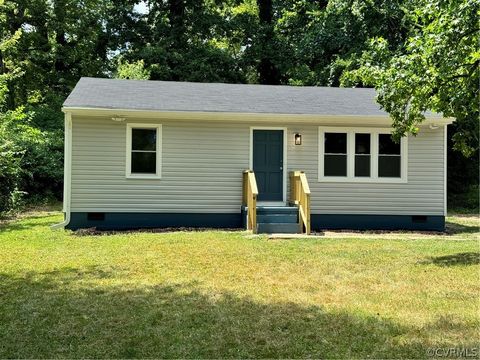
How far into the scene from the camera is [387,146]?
11.2 meters

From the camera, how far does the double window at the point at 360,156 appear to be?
1106cm

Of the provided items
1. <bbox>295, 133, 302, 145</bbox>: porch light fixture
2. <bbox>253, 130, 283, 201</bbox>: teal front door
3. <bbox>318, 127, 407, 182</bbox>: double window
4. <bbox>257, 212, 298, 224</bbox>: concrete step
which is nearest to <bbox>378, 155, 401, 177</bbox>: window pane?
<bbox>318, 127, 407, 182</bbox>: double window

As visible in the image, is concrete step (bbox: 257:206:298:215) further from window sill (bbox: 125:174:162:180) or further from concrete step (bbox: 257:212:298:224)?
window sill (bbox: 125:174:162:180)

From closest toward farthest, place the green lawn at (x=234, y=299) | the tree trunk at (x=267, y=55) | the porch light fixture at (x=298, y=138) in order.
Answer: the green lawn at (x=234, y=299)
the porch light fixture at (x=298, y=138)
the tree trunk at (x=267, y=55)

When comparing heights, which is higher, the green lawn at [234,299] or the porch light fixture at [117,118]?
the porch light fixture at [117,118]

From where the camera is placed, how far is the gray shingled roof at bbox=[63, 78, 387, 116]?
34.5 feet

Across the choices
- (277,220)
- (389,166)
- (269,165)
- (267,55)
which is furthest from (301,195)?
(267,55)

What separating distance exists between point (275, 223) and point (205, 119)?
2931 millimetres

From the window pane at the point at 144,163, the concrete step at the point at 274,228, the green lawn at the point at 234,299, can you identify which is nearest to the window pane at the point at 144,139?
the window pane at the point at 144,163

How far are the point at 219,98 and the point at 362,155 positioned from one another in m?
3.87

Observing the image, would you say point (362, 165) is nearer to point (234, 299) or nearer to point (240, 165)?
point (240, 165)

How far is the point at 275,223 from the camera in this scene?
32.7 feet

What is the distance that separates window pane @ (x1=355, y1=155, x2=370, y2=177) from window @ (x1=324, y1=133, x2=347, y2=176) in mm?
299

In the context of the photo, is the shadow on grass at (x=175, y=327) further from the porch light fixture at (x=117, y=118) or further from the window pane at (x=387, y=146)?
the window pane at (x=387, y=146)
